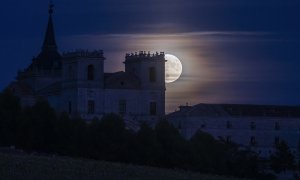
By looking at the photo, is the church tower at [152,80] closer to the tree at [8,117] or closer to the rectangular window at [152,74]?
the rectangular window at [152,74]

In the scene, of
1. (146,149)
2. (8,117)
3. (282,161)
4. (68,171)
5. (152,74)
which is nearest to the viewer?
(68,171)

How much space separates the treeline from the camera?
287 feet

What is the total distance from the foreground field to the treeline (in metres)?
24.6

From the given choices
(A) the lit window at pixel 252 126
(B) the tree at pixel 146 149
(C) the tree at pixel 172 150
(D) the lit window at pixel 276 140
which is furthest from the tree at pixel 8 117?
(A) the lit window at pixel 252 126

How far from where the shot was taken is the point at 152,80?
126562mm

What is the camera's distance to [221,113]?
12519 centimetres

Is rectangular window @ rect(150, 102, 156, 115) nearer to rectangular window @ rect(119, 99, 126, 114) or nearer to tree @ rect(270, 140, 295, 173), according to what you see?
rectangular window @ rect(119, 99, 126, 114)

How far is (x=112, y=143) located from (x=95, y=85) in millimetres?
34133

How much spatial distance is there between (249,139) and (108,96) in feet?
41.2

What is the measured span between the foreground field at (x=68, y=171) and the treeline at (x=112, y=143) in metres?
24.6

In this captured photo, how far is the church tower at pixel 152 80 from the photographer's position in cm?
12581

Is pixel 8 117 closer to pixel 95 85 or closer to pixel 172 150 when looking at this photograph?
pixel 172 150

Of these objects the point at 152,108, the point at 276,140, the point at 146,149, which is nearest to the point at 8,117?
the point at 146,149

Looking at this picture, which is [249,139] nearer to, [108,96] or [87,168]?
[108,96]
